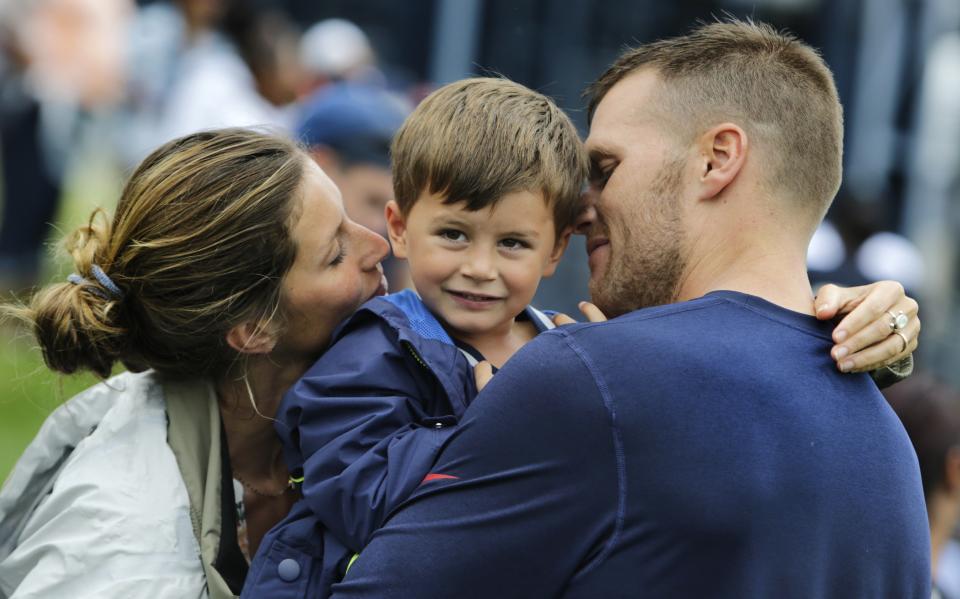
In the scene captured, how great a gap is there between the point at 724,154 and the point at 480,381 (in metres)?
0.72

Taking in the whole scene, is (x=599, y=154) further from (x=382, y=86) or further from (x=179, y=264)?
(x=382, y=86)

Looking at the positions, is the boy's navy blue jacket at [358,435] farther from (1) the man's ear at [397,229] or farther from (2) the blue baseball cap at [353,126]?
(2) the blue baseball cap at [353,126]

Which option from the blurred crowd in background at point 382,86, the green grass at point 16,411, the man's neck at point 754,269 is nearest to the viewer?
the man's neck at point 754,269

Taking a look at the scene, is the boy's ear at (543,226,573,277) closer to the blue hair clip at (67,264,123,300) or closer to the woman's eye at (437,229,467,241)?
the woman's eye at (437,229,467,241)

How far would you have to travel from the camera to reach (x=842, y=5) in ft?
37.2

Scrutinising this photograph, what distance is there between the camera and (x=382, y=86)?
9.15 meters

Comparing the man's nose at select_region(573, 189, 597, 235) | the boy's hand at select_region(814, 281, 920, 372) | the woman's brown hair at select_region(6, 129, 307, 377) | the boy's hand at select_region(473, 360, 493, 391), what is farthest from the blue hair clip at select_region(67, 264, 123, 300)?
the boy's hand at select_region(814, 281, 920, 372)

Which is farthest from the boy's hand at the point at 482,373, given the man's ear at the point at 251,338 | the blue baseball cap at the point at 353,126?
the blue baseball cap at the point at 353,126

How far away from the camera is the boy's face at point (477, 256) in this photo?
2.84m

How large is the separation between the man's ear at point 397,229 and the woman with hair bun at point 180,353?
2.7 inches

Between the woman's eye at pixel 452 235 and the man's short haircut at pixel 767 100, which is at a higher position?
the man's short haircut at pixel 767 100

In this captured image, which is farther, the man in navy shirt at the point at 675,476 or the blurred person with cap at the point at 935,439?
the blurred person with cap at the point at 935,439

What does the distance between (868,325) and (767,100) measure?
0.56 meters

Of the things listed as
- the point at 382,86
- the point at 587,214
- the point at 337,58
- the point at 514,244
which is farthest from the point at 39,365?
the point at 382,86
